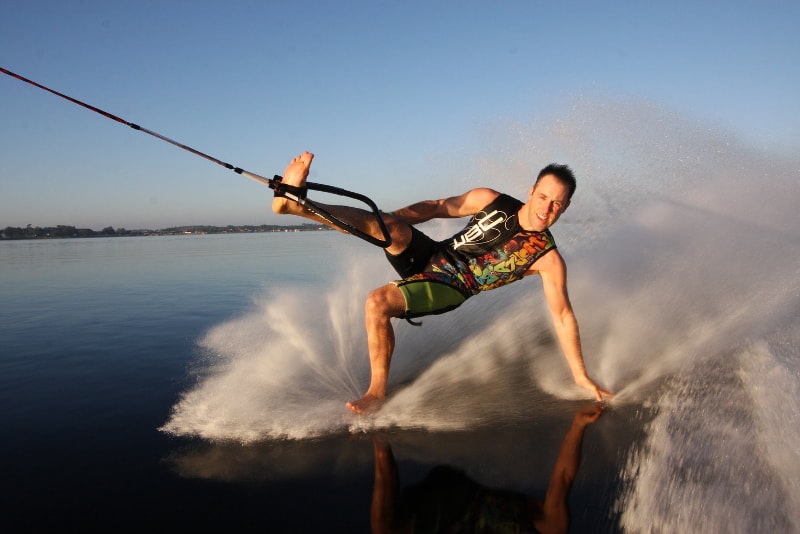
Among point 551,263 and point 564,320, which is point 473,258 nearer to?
point 551,263

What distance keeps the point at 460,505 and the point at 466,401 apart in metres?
1.25

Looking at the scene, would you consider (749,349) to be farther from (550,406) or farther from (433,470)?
Result: (433,470)

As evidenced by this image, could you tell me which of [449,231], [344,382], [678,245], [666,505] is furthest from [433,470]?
[449,231]

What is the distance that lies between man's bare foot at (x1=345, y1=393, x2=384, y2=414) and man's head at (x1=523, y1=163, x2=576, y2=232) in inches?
68.6

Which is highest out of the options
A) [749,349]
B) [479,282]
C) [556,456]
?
[479,282]

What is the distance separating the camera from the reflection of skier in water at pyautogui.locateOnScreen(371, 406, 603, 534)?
1920mm

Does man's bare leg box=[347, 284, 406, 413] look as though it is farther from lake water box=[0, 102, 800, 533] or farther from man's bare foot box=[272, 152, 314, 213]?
man's bare foot box=[272, 152, 314, 213]

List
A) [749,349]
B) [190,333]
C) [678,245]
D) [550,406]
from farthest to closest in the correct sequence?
[190,333] → [678,245] → [749,349] → [550,406]

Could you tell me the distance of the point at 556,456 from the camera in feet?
8.24

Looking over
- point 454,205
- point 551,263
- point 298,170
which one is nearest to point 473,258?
point 454,205

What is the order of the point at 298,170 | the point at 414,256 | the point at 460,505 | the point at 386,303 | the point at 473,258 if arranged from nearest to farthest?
1. the point at 460,505
2. the point at 298,170
3. the point at 386,303
4. the point at 414,256
5. the point at 473,258

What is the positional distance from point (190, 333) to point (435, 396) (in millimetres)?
3620

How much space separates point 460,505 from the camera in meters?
2.06

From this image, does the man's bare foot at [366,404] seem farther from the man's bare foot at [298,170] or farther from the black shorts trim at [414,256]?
the man's bare foot at [298,170]
